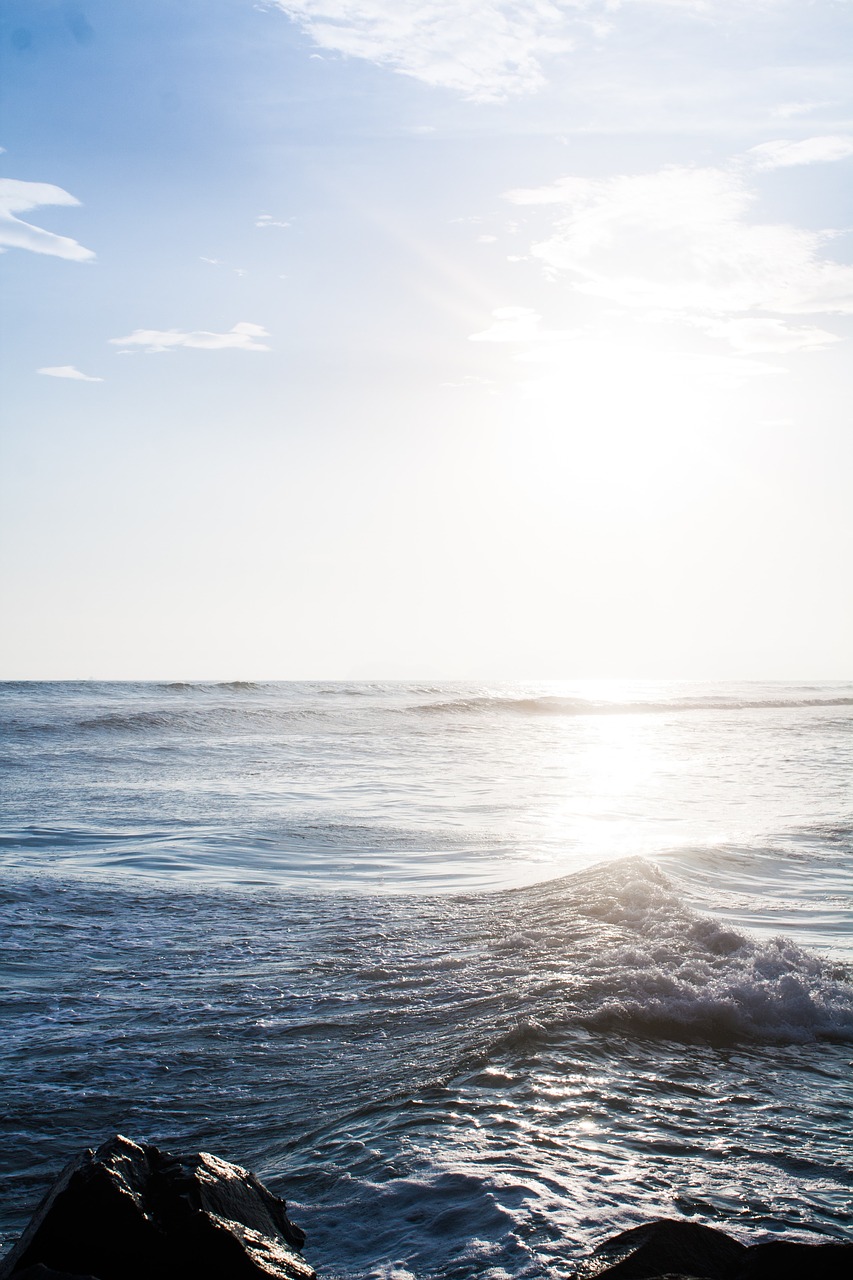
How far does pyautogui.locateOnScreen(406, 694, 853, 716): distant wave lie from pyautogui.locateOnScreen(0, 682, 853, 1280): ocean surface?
34.9 metres

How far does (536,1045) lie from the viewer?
5.08 meters

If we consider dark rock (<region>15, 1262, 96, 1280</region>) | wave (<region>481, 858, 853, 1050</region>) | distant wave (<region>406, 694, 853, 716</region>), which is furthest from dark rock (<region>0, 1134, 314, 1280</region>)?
distant wave (<region>406, 694, 853, 716</region>)

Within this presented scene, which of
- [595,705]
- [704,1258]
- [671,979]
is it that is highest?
[704,1258]

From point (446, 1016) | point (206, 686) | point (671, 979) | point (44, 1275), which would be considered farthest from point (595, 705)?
point (44, 1275)

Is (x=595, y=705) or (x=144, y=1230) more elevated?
(x=144, y=1230)

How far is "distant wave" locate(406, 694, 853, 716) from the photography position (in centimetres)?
5003

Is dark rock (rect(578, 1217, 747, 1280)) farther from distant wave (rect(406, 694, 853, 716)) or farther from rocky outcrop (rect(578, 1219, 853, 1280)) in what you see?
distant wave (rect(406, 694, 853, 716))

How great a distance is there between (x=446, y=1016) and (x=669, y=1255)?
2.99 meters

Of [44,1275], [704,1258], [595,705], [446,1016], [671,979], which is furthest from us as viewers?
[595,705]

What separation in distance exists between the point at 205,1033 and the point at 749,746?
2666cm

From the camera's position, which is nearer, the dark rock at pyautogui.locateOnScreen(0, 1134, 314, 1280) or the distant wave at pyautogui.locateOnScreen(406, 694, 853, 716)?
the dark rock at pyautogui.locateOnScreen(0, 1134, 314, 1280)

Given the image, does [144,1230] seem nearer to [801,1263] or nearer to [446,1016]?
[801,1263]

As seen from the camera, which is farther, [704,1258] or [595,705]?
[595,705]

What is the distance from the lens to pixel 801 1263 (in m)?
2.68
